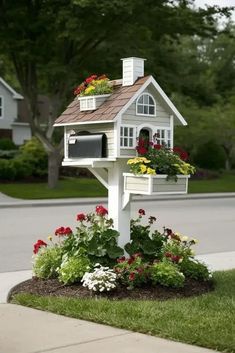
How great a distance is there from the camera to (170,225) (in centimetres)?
1691

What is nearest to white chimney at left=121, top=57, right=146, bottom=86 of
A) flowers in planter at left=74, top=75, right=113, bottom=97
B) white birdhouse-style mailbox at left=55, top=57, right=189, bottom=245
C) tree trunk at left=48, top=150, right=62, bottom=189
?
white birdhouse-style mailbox at left=55, top=57, right=189, bottom=245

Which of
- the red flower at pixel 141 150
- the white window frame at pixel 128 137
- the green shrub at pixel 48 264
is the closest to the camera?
the red flower at pixel 141 150

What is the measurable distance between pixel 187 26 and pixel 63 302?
23.9 m

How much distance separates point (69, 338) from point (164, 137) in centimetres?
331

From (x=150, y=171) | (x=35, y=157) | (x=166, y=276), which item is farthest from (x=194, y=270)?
(x=35, y=157)

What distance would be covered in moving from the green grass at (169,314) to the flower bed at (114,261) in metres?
0.41

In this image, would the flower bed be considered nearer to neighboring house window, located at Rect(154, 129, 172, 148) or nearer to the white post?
the white post

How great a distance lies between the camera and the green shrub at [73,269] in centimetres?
755

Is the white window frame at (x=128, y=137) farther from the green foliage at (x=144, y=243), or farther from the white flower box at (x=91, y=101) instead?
the green foliage at (x=144, y=243)

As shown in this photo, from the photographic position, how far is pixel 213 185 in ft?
122

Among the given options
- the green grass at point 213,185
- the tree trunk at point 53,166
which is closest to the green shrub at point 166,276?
the tree trunk at point 53,166

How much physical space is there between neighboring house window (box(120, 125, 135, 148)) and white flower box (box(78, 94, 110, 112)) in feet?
2.02

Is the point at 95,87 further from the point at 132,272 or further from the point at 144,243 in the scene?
the point at 132,272

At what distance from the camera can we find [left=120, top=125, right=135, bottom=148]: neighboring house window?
7822 mm
